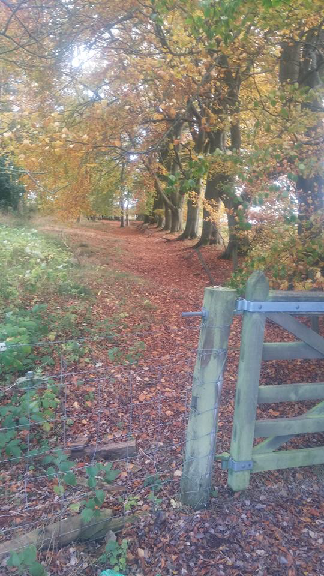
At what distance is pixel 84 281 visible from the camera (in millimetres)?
10844

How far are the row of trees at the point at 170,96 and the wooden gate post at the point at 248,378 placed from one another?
2531 mm

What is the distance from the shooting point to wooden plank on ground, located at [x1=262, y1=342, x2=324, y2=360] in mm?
3436

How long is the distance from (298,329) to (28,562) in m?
2.41

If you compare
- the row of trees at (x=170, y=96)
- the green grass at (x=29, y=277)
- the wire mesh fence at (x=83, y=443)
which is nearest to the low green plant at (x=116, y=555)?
the wire mesh fence at (x=83, y=443)

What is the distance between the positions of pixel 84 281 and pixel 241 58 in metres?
5.94

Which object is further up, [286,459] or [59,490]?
[286,459]

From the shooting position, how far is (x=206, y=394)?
10.8ft

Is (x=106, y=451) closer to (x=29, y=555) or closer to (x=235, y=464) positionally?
(x=235, y=464)

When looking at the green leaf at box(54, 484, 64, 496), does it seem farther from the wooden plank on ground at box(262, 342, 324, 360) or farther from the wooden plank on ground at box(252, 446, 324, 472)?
the wooden plank on ground at box(262, 342, 324, 360)

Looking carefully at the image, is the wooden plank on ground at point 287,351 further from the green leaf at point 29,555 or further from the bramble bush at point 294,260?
the bramble bush at point 294,260

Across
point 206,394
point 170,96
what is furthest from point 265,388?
point 170,96

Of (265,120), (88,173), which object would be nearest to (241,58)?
(265,120)

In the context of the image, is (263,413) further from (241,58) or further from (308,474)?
(241,58)

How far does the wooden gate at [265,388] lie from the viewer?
3.27 meters
